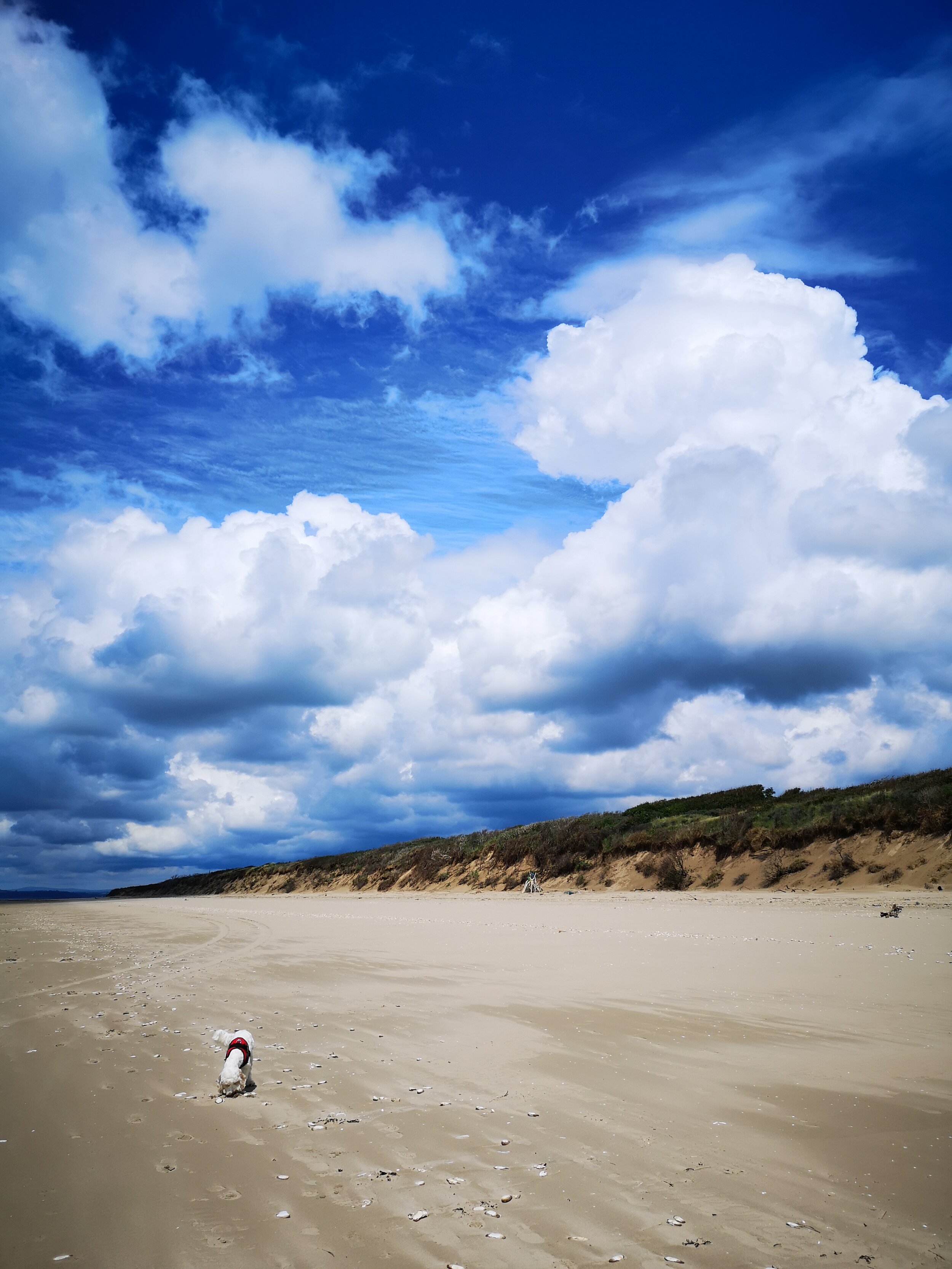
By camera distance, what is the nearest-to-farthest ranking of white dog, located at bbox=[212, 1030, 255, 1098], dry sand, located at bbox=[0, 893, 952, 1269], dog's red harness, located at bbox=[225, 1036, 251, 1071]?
dry sand, located at bbox=[0, 893, 952, 1269], white dog, located at bbox=[212, 1030, 255, 1098], dog's red harness, located at bbox=[225, 1036, 251, 1071]

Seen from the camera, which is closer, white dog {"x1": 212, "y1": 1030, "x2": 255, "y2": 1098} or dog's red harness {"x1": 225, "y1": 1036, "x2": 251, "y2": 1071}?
white dog {"x1": 212, "y1": 1030, "x2": 255, "y2": 1098}

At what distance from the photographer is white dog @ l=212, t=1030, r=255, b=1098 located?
207 inches

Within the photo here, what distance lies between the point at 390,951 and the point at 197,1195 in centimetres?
955

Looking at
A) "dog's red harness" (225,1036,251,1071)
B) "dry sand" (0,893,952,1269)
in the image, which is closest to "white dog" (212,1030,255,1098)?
"dog's red harness" (225,1036,251,1071)

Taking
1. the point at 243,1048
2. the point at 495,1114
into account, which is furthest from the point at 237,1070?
the point at 495,1114

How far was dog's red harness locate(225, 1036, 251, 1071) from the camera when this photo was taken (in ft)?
17.7

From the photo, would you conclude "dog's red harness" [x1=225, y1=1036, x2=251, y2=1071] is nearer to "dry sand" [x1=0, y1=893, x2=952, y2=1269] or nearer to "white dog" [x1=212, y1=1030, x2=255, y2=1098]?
"white dog" [x1=212, y1=1030, x2=255, y2=1098]

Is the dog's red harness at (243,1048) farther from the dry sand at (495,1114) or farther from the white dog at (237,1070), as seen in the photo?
the dry sand at (495,1114)

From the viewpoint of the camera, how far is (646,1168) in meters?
4.11

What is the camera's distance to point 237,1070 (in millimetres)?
5270

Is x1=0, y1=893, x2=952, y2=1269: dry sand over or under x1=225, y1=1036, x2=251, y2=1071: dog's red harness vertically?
under

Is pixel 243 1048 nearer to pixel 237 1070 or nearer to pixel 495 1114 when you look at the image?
pixel 237 1070

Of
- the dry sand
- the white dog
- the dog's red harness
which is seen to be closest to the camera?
the dry sand

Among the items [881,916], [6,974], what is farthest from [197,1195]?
[881,916]
